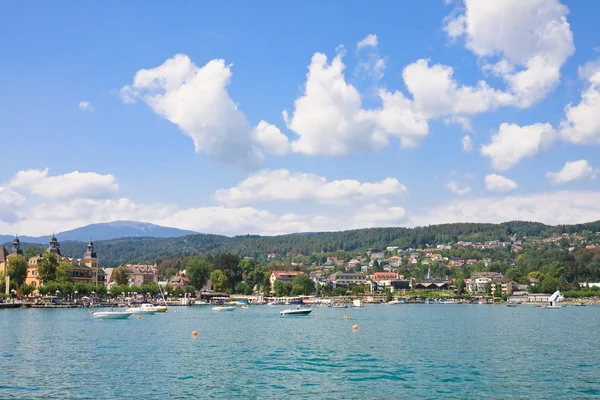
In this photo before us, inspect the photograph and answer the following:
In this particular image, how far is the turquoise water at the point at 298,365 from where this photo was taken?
99.1 ft

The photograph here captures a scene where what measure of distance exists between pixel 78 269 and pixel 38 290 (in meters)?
23.3

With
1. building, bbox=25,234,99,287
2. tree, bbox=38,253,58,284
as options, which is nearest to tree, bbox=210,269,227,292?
building, bbox=25,234,99,287

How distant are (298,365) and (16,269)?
4105 inches

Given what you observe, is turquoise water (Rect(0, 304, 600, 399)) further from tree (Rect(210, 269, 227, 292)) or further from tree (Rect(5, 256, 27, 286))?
tree (Rect(210, 269, 227, 292))

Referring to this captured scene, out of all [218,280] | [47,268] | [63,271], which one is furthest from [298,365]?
[218,280]

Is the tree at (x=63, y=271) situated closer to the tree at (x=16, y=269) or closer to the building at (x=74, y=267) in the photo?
the building at (x=74, y=267)

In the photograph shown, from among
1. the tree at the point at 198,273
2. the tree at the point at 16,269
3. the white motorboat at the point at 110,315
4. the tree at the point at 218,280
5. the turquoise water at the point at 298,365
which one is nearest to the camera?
the turquoise water at the point at 298,365

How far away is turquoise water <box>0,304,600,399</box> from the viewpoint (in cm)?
3020

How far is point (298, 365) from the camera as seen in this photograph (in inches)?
1528

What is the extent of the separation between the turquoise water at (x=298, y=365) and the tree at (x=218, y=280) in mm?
123358

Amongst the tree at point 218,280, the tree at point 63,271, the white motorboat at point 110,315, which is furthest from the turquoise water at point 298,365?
the tree at point 218,280

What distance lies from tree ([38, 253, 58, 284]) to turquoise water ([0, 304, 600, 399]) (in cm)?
7477

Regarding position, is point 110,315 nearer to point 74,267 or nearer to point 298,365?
point 298,365

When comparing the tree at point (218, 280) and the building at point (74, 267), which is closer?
the building at point (74, 267)
